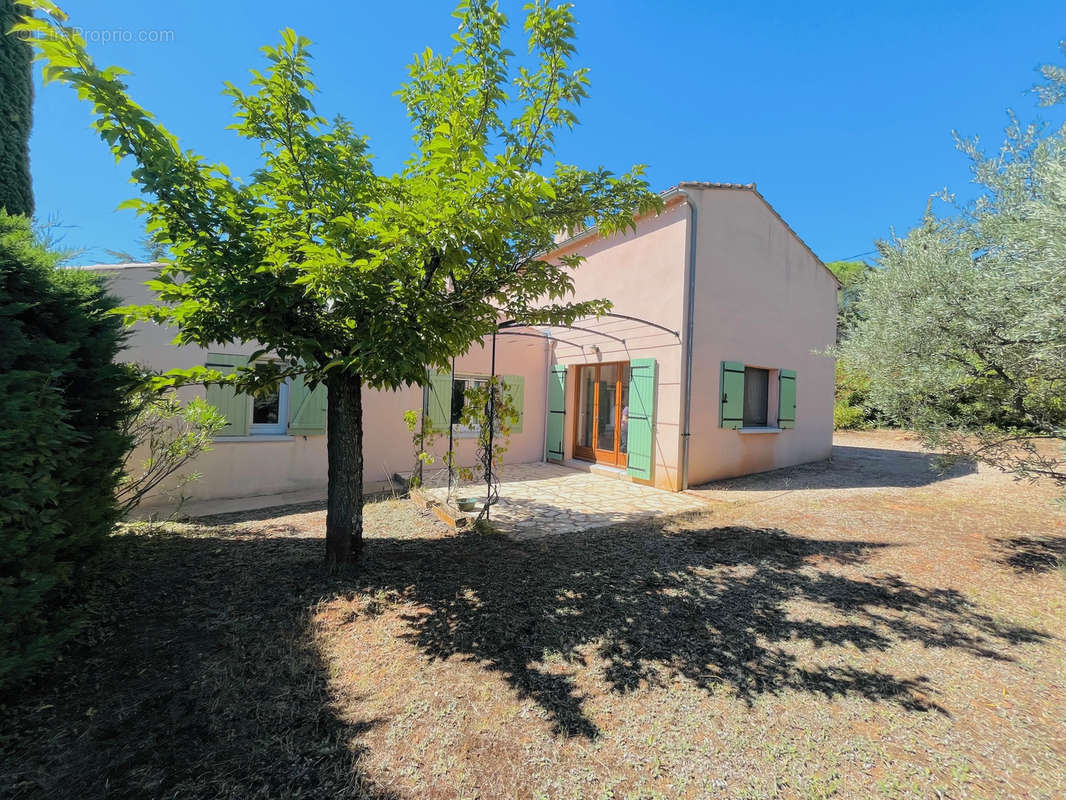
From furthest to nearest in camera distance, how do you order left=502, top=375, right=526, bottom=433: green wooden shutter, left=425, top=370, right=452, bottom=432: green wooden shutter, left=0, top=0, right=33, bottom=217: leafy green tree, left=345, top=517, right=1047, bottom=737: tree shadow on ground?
left=502, top=375, right=526, bottom=433: green wooden shutter
left=425, top=370, right=452, bottom=432: green wooden shutter
left=0, top=0, right=33, bottom=217: leafy green tree
left=345, top=517, right=1047, bottom=737: tree shadow on ground

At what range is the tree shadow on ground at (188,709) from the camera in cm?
170

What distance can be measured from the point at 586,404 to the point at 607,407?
2.27ft

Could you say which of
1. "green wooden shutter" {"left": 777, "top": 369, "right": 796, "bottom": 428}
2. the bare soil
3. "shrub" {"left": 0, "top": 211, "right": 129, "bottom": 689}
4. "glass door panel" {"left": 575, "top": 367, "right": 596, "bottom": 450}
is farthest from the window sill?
"green wooden shutter" {"left": 777, "top": 369, "right": 796, "bottom": 428}

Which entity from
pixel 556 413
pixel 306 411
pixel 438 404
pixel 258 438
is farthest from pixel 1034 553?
pixel 258 438

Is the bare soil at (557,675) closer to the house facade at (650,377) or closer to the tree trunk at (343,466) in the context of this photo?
the tree trunk at (343,466)

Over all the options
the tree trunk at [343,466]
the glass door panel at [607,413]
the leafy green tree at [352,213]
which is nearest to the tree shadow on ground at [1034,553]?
the leafy green tree at [352,213]

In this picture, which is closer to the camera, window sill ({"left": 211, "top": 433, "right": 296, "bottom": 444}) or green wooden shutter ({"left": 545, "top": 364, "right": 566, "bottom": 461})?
window sill ({"left": 211, "top": 433, "right": 296, "bottom": 444})

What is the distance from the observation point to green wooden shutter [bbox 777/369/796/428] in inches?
350

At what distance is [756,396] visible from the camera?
891 cm

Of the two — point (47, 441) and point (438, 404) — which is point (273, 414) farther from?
point (47, 441)

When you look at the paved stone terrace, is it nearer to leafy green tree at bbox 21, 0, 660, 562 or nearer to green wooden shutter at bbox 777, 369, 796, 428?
leafy green tree at bbox 21, 0, 660, 562

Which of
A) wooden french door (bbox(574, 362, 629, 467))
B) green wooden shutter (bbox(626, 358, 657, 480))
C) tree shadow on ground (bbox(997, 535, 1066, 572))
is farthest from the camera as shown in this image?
wooden french door (bbox(574, 362, 629, 467))

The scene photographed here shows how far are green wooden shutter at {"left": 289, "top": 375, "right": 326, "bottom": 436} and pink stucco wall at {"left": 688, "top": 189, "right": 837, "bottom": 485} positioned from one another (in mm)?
6396

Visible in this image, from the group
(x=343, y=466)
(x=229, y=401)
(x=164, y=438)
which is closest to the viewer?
(x=343, y=466)
